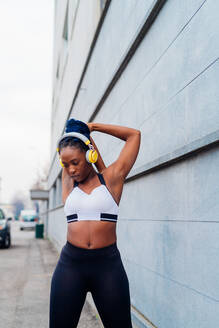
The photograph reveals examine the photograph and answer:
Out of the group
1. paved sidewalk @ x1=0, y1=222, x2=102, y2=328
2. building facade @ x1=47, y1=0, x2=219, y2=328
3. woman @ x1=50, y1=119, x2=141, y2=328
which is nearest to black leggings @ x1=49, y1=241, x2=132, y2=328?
woman @ x1=50, y1=119, x2=141, y2=328

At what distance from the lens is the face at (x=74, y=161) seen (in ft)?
8.48

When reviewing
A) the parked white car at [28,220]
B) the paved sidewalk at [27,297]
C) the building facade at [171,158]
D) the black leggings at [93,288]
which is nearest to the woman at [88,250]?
the black leggings at [93,288]

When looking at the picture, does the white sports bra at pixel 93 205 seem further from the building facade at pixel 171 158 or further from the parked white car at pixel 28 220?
the parked white car at pixel 28 220

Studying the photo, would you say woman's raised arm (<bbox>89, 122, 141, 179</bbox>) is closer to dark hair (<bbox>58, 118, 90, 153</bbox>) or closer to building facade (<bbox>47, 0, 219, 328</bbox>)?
dark hair (<bbox>58, 118, 90, 153</bbox>)

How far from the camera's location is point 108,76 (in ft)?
21.2

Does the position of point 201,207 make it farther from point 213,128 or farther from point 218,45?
point 218,45

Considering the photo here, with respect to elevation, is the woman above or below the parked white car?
below

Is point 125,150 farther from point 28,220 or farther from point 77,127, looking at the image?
point 28,220

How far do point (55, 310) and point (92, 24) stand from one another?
276 inches

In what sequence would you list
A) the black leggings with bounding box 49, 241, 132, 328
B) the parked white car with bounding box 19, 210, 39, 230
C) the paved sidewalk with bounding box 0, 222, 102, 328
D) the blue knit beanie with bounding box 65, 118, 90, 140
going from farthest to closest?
the parked white car with bounding box 19, 210, 39, 230 < the paved sidewalk with bounding box 0, 222, 102, 328 < the blue knit beanie with bounding box 65, 118, 90, 140 < the black leggings with bounding box 49, 241, 132, 328

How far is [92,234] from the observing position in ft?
8.57

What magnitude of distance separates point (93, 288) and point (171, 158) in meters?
1.34

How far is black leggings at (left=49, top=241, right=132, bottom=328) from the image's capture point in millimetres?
2504

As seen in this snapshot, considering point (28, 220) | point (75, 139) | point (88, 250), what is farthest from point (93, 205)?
point (28, 220)
